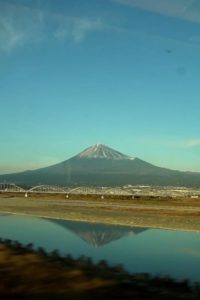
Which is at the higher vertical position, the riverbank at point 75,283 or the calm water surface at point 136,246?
the riverbank at point 75,283

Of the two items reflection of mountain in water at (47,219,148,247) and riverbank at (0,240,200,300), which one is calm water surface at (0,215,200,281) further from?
riverbank at (0,240,200,300)

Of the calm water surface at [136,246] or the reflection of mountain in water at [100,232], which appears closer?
the calm water surface at [136,246]

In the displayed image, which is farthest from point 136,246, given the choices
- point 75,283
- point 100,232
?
point 75,283

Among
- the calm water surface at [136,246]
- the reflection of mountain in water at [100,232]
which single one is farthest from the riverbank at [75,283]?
the reflection of mountain in water at [100,232]

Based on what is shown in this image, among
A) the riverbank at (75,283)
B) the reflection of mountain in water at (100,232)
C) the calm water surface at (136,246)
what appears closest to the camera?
the riverbank at (75,283)

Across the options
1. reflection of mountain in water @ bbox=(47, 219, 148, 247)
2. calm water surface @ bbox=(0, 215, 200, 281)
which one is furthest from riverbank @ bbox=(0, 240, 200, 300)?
reflection of mountain in water @ bbox=(47, 219, 148, 247)

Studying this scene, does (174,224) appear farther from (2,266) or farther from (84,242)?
(2,266)

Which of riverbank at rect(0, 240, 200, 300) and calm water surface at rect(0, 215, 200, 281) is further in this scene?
calm water surface at rect(0, 215, 200, 281)

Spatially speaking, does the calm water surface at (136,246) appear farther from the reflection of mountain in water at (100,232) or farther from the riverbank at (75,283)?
the riverbank at (75,283)
